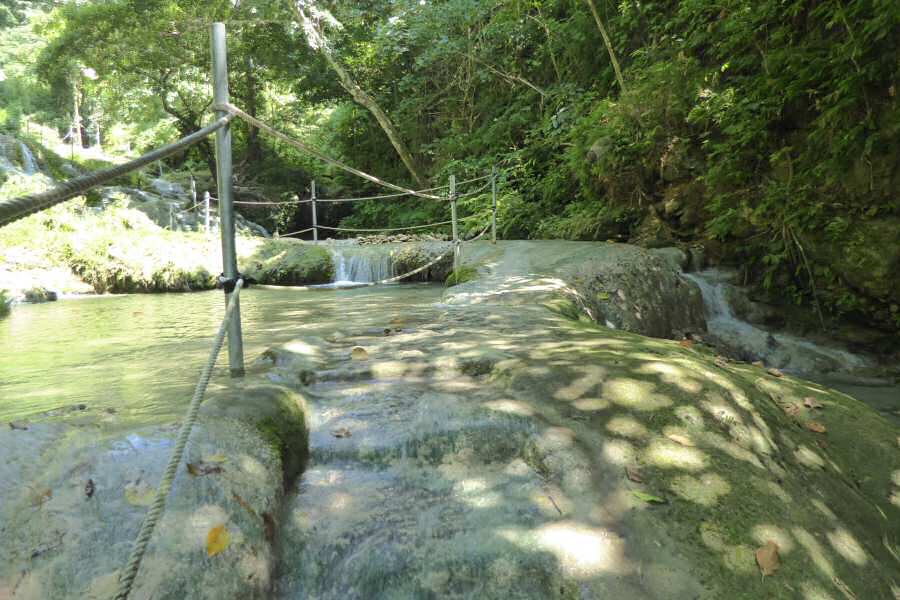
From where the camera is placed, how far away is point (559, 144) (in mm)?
10078

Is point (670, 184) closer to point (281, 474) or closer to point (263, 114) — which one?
point (281, 474)

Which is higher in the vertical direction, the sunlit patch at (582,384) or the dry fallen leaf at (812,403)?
the sunlit patch at (582,384)

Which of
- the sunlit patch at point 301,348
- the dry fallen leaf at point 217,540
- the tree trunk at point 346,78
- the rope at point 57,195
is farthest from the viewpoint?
the tree trunk at point 346,78

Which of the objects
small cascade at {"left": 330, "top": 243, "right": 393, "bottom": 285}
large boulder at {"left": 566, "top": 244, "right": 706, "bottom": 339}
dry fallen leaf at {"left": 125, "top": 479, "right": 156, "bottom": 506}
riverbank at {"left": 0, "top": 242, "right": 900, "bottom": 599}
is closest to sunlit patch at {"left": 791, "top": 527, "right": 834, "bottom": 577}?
riverbank at {"left": 0, "top": 242, "right": 900, "bottom": 599}

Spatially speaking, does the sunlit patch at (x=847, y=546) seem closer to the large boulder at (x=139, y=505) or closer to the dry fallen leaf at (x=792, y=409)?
the dry fallen leaf at (x=792, y=409)

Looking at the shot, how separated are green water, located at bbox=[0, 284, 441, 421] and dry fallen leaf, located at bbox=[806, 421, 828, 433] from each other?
259cm

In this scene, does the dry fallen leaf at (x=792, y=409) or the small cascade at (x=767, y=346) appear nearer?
the dry fallen leaf at (x=792, y=409)

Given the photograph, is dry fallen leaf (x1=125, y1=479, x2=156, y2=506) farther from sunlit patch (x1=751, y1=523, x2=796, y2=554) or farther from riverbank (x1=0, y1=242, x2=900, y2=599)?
sunlit patch (x1=751, y1=523, x2=796, y2=554)

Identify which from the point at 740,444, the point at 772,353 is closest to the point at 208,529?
the point at 740,444

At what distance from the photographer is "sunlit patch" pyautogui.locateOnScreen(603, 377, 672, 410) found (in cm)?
208

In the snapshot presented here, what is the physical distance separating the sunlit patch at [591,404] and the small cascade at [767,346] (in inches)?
166

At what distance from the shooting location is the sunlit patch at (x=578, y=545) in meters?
1.49

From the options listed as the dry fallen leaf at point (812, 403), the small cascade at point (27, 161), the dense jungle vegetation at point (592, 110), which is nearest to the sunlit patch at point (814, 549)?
the dry fallen leaf at point (812, 403)

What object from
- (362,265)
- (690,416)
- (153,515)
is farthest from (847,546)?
(362,265)
